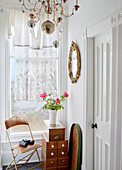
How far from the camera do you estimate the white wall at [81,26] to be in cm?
210

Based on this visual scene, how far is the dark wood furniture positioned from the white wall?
38cm

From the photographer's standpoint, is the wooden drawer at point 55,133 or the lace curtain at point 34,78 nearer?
the wooden drawer at point 55,133

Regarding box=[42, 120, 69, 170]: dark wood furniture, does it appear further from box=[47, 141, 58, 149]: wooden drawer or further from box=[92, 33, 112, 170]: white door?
box=[92, 33, 112, 170]: white door

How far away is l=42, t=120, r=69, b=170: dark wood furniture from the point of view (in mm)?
2963

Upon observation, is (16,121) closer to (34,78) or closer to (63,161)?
(34,78)

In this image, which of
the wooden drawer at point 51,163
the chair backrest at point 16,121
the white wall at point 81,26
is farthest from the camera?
the chair backrest at point 16,121

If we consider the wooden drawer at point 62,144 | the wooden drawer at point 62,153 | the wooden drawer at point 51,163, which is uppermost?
the wooden drawer at point 62,144

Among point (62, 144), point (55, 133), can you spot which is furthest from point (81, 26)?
point (62, 144)

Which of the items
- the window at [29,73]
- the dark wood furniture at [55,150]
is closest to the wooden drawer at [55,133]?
the dark wood furniture at [55,150]

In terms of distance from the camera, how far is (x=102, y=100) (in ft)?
7.98

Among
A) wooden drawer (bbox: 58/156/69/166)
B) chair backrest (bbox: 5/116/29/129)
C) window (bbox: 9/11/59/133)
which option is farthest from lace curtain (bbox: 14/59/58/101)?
wooden drawer (bbox: 58/156/69/166)

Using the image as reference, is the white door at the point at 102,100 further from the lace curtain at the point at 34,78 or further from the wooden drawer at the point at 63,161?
the lace curtain at the point at 34,78

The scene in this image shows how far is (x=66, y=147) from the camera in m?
3.04

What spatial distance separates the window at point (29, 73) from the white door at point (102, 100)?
4.01 ft
